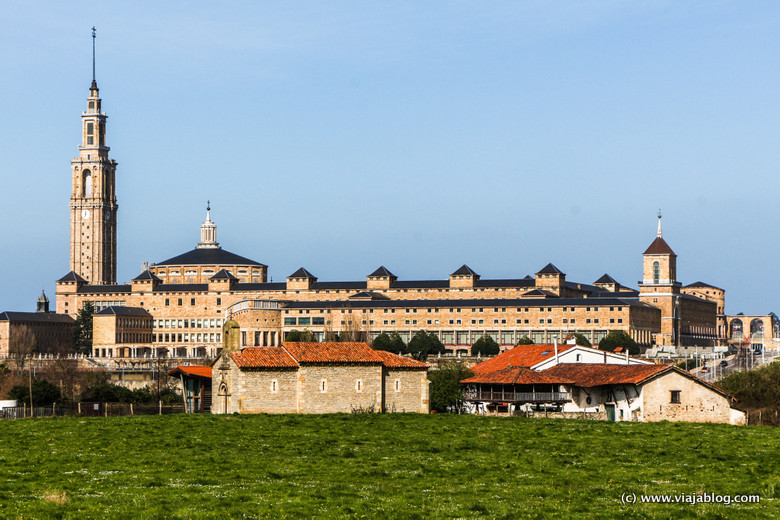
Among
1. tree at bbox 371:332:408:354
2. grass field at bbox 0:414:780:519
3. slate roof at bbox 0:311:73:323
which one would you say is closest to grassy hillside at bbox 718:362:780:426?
grass field at bbox 0:414:780:519

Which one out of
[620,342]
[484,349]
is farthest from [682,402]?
[484,349]

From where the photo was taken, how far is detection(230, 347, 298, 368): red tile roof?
44.5 m

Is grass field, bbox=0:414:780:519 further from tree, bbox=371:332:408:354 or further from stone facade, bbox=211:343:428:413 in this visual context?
tree, bbox=371:332:408:354

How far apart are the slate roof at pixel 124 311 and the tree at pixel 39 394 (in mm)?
85571

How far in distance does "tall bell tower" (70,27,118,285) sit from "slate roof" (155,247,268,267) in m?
8.96

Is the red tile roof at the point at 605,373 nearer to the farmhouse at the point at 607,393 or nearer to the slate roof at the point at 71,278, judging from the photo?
the farmhouse at the point at 607,393

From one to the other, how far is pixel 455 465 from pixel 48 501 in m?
9.50

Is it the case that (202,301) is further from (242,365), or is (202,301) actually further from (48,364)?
(242,365)

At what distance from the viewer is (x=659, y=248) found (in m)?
161

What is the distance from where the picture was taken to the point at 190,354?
15288cm

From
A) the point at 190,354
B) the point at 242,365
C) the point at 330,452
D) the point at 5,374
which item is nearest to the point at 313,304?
the point at 190,354

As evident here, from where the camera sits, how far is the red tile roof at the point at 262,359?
146 feet

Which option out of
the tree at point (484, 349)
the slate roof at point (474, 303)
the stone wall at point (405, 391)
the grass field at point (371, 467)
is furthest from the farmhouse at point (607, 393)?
the slate roof at point (474, 303)

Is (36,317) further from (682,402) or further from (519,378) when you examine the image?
(682,402)
